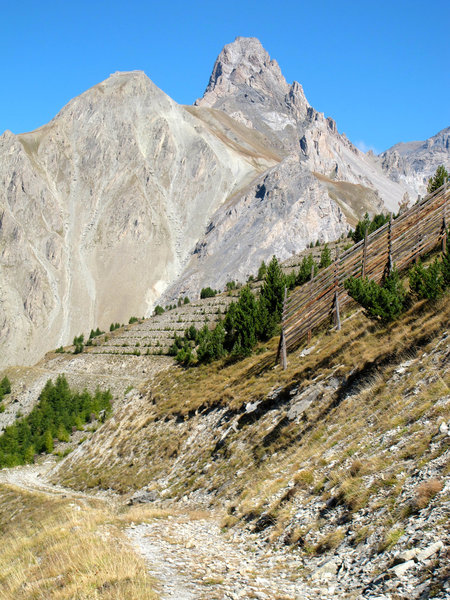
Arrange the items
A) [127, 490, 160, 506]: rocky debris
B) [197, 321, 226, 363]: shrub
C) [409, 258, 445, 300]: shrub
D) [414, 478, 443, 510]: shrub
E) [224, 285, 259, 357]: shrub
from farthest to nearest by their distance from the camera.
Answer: [197, 321, 226, 363]: shrub
[224, 285, 259, 357]: shrub
[127, 490, 160, 506]: rocky debris
[409, 258, 445, 300]: shrub
[414, 478, 443, 510]: shrub

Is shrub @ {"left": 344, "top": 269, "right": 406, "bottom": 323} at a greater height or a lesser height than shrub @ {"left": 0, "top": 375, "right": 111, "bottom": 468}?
lesser

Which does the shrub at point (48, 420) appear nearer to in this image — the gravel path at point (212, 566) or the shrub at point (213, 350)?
the shrub at point (213, 350)

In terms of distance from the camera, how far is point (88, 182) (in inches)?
7771

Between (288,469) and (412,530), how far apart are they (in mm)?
7215

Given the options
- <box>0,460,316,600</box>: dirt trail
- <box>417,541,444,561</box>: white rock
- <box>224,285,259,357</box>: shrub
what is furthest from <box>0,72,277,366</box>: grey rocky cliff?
<box>417,541,444,561</box>: white rock

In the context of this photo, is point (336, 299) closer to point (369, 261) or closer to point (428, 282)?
point (369, 261)

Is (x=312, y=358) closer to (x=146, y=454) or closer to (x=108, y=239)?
(x=146, y=454)

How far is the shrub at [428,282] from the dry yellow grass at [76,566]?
15410mm

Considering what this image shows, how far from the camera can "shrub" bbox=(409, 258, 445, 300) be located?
20250 mm

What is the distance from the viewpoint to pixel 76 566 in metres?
9.35

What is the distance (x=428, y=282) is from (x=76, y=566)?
17298 mm

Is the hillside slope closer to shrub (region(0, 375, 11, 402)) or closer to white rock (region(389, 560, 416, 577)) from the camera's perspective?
white rock (region(389, 560, 416, 577))

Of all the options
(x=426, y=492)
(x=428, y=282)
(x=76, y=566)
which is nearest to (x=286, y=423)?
(x=428, y=282)

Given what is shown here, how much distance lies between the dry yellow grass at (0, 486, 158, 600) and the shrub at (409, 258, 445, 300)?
15.4 meters
